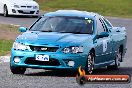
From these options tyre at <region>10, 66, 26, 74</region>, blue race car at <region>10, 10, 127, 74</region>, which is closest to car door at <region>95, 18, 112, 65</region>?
blue race car at <region>10, 10, 127, 74</region>

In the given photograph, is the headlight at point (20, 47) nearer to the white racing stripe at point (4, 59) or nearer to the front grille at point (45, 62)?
the front grille at point (45, 62)

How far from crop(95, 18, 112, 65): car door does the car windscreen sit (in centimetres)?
28

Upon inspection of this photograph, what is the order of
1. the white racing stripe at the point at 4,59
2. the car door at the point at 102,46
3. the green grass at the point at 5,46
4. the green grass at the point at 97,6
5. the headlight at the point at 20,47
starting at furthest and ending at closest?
the green grass at the point at 97,6 → the green grass at the point at 5,46 → the white racing stripe at the point at 4,59 → the car door at the point at 102,46 → the headlight at the point at 20,47

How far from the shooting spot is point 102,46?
12656mm

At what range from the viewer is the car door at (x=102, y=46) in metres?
12.4

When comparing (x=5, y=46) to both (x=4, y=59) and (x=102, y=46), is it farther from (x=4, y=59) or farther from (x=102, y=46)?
(x=102, y=46)

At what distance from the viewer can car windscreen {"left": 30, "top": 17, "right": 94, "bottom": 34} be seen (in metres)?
12.5

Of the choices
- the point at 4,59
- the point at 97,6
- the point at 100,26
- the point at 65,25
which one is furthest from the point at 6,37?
the point at 97,6

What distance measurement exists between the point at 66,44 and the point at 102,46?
1.53m

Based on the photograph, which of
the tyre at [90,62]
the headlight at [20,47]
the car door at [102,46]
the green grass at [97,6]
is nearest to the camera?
the headlight at [20,47]

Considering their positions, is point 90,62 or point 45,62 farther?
point 90,62

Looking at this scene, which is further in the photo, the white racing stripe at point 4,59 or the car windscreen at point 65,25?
the white racing stripe at point 4,59

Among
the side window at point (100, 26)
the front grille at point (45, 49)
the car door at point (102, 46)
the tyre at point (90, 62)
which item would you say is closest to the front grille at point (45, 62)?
the front grille at point (45, 49)

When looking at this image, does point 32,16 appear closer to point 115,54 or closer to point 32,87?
point 115,54
